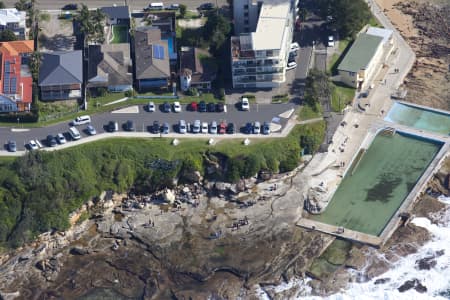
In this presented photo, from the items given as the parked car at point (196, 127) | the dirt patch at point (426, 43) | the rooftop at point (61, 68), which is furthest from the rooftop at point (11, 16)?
the dirt patch at point (426, 43)

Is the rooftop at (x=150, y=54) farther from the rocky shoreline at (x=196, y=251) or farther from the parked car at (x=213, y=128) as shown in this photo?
the rocky shoreline at (x=196, y=251)

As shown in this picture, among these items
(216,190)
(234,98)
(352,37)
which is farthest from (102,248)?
(352,37)

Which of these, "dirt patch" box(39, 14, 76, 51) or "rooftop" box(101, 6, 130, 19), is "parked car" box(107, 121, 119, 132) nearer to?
"dirt patch" box(39, 14, 76, 51)

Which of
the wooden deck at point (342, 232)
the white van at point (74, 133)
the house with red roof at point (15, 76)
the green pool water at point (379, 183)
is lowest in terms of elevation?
the wooden deck at point (342, 232)

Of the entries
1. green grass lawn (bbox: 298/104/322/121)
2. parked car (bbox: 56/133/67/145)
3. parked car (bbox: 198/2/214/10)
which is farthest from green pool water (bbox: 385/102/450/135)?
parked car (bbox: 56/133/67/145)

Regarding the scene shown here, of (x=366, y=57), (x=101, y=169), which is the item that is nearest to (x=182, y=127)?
(x=101, y=169)

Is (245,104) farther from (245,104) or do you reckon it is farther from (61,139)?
(61,139)

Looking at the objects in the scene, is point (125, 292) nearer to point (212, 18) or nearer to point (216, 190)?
point (216, 190)
